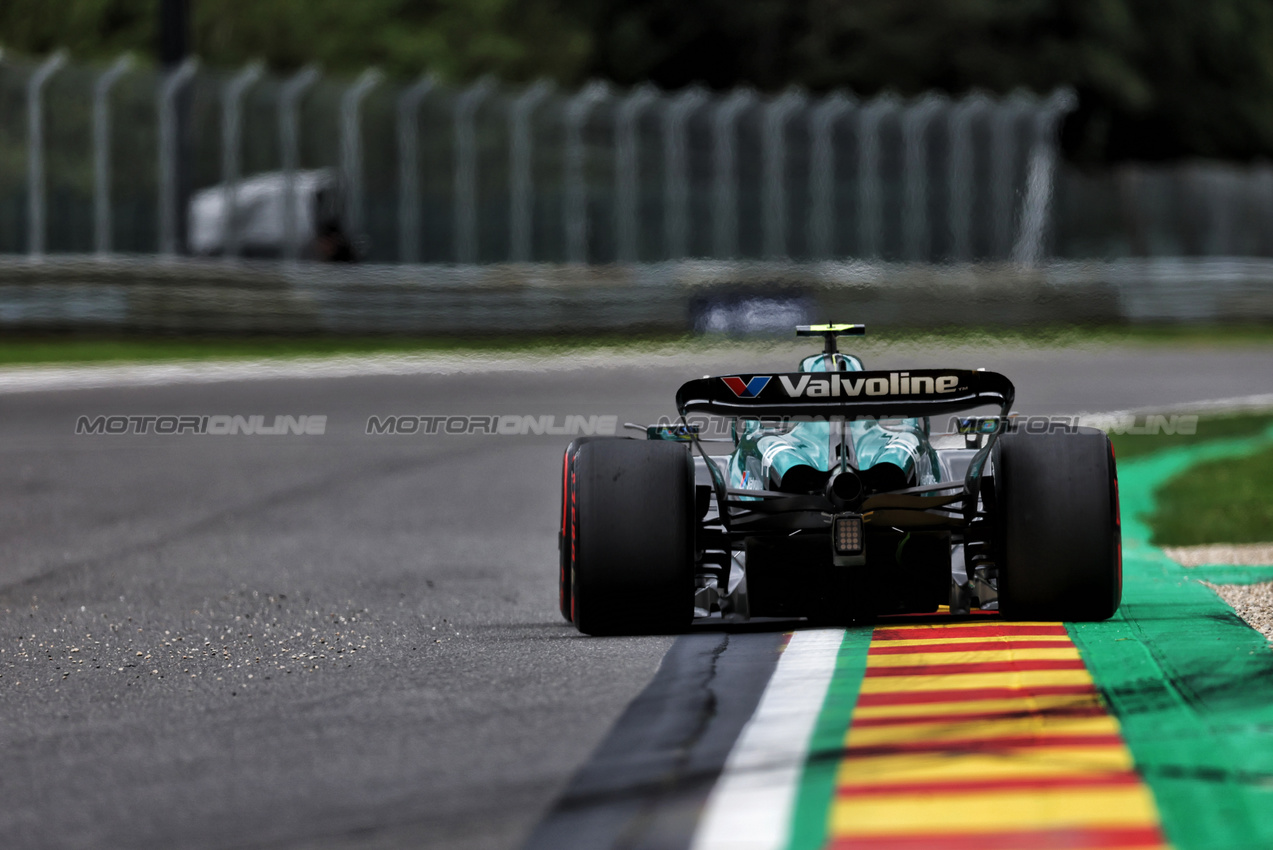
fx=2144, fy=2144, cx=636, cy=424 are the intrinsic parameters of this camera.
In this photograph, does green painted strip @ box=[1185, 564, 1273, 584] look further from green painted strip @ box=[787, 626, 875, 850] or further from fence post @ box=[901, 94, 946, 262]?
fence post @ box=[901, 94, 946, 262]

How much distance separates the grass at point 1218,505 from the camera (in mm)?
10242

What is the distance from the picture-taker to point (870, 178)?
2703 cm

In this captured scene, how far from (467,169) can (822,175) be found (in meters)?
4.68

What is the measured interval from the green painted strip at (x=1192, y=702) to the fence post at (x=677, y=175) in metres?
18.0

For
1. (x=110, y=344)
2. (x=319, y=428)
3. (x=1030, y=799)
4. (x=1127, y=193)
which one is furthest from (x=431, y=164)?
(x=1030, y=799)

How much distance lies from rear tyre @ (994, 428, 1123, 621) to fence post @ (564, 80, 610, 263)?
1924 cm

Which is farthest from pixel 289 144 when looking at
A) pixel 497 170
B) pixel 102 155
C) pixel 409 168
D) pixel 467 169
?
pixel 497 170

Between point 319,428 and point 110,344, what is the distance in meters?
7.06

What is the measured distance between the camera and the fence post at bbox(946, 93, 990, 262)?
2750cm

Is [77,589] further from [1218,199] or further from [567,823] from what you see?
[1218,199]

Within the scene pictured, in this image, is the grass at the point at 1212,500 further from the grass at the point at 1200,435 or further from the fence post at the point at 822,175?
the fence post at the point at 822,175

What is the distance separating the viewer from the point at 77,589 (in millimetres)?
8523

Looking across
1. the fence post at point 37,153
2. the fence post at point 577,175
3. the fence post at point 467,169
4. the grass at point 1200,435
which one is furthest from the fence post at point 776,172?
the grass at point 1200,435

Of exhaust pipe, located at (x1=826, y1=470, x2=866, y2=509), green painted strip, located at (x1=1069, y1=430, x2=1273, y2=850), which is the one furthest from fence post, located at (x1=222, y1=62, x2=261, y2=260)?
exhaust pipe, located at (x1=826, y1=470, x2=866, y2=509)
